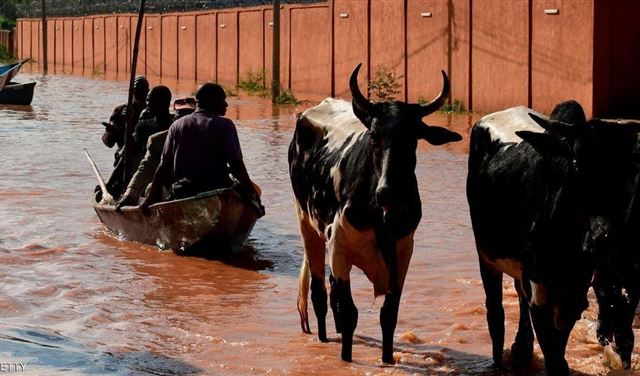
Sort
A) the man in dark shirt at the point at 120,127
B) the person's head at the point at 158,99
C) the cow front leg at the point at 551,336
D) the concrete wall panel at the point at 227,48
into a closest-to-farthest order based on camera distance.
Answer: the cow front leg at the point at 551,336
the person's head at the point at 158,99
the man in dark shirt at the point at 120,127
the concrete wall panel at the point at 227,48

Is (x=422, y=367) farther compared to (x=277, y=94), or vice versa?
(x=277, y=94)

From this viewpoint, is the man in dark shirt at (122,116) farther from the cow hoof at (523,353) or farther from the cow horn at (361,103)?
the cow hoof at (523,353)

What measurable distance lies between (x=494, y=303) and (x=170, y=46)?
41.5 m

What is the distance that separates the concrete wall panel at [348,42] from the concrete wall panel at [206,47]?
36.3 feet

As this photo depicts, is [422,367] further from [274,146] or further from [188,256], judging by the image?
[274,146]

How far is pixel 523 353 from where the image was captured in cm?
800

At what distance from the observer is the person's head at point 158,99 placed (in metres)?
12.7

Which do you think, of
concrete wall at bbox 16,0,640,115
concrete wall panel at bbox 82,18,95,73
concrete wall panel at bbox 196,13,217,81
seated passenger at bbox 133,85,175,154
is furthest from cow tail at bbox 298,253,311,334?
concrete wall panel at bbox 82,18,95,73

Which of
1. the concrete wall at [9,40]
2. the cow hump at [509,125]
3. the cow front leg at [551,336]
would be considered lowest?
the cow front leg at [551,336]

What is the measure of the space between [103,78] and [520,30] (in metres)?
28.2

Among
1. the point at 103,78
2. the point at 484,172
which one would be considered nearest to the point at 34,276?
the point at 484,172

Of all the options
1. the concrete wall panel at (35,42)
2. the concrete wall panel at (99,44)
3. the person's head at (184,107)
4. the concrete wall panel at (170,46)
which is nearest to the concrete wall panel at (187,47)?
the concrete wall panel at (170,46)

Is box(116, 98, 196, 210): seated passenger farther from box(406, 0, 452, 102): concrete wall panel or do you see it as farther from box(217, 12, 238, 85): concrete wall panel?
box(217, 12, 238, 85): concrete wall panel

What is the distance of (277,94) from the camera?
33.2 metres
